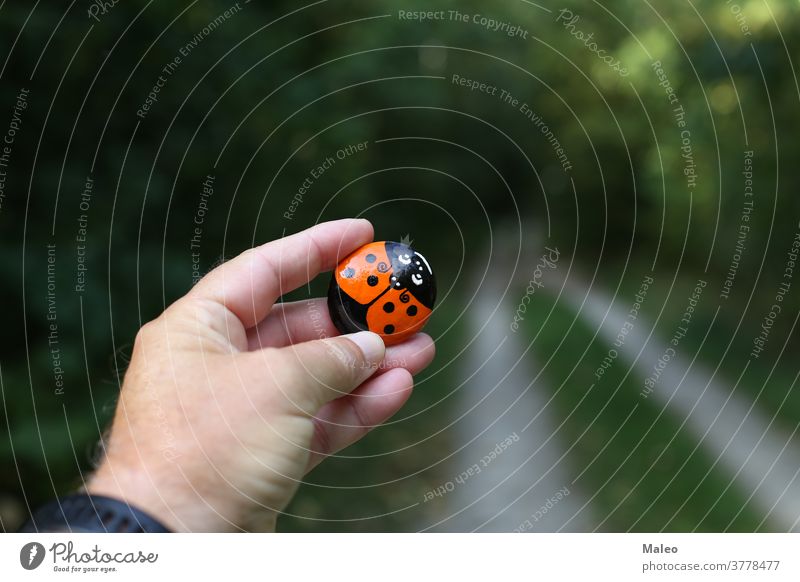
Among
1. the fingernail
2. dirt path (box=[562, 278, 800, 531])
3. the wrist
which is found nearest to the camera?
the wrist

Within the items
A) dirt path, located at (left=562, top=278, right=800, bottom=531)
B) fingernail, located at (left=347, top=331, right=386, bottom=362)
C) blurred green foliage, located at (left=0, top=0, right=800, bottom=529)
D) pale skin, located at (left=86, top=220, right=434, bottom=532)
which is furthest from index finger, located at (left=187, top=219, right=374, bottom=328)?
dirt path, located at (left=562, top=278, right=800, bottom=531)

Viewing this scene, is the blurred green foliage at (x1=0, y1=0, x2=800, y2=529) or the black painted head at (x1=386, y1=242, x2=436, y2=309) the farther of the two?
the blurred green foliage at (x1=0, y1=0, x2=800, y2=529)

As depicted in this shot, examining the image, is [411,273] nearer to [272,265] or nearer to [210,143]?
[272,265]

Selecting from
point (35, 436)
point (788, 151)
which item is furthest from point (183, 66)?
point (788, 151)

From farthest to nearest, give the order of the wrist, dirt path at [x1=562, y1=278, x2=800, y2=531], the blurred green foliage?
dirt path at [x1=562, y1=278, x2=800, y2=531]
the blurred green foliage
the wrist
